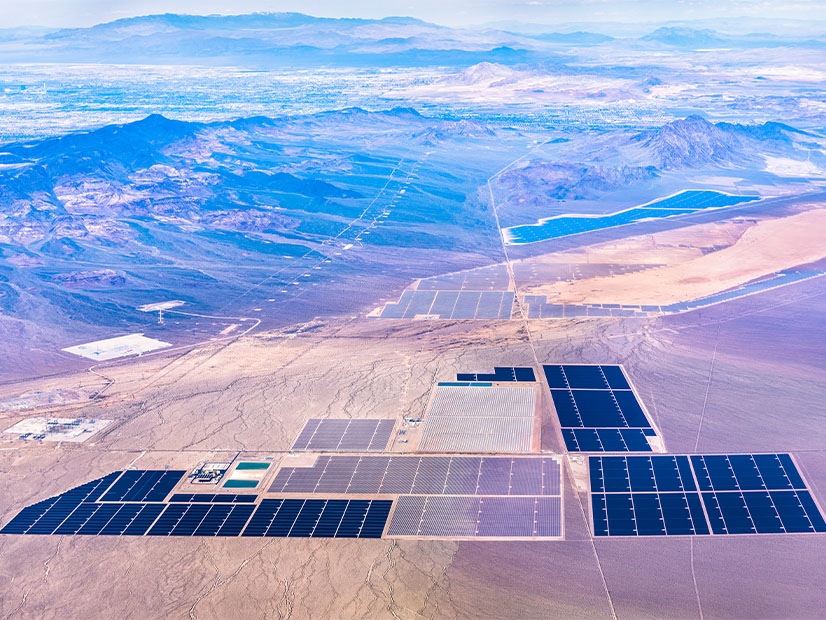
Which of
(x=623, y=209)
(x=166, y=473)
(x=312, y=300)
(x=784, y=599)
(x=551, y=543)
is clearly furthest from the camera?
(x=623, y=209)

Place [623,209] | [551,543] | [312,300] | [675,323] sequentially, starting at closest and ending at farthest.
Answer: [551,543]
[675,323]
[312,300]
[623,209]

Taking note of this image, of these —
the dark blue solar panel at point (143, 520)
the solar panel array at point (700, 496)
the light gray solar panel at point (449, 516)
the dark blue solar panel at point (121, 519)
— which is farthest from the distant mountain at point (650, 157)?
the dark blue solar panel at point (121, 519)

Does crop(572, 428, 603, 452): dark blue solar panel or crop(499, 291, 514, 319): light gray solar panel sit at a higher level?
crop(572, 428, 603, 452): dark blue solar panel

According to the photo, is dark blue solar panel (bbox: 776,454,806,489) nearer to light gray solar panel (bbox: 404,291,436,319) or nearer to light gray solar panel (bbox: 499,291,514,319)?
light gray solar panel (bbox: 499,291,514,319)

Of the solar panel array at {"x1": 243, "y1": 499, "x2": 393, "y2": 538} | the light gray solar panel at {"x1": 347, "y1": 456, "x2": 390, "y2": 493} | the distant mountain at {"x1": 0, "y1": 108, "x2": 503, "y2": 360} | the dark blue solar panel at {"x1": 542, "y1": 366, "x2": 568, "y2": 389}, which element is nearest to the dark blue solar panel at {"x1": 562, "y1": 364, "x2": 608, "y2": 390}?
the dark blue solar panel at {"x1": 542, "y1": 366, "x2": 568, "y2": 389}

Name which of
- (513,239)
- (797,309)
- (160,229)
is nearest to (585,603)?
(797,309)

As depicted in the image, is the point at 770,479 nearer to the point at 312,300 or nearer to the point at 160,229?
the point at 312,300

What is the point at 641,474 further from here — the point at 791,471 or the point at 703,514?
the point at 791,471
